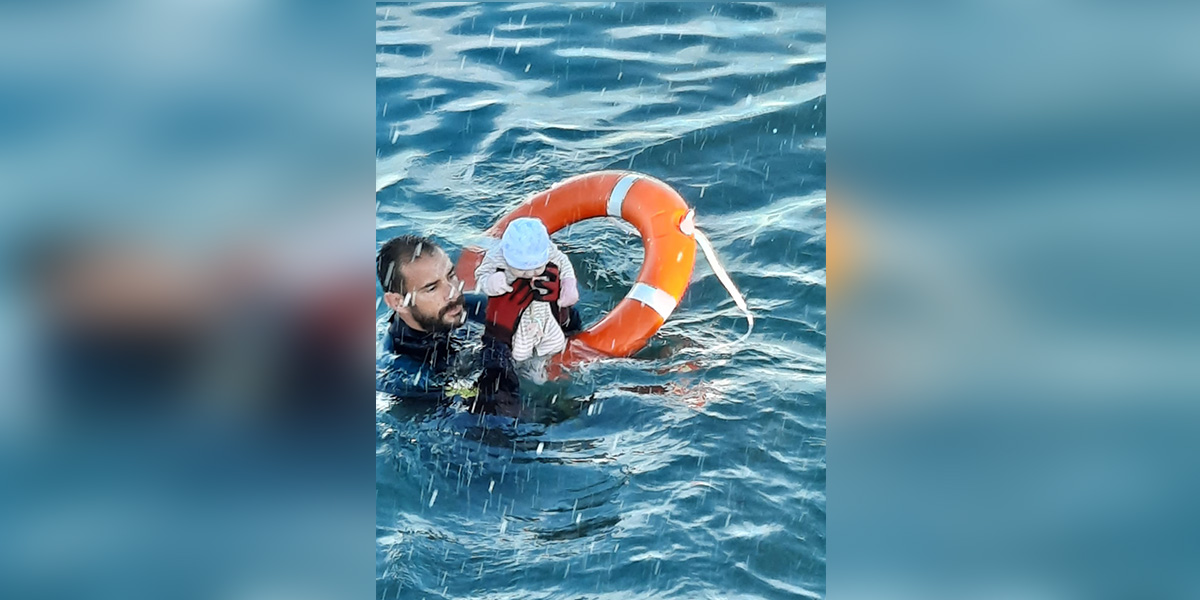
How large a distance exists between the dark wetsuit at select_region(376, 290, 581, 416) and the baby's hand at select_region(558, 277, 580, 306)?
0.02 metres

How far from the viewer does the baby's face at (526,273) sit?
11.2 feet

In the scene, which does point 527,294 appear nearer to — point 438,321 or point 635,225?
point 438,321

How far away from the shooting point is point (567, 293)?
3438 mm

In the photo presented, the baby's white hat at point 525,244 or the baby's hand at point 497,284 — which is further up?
the baby's white hat at point 525,244
